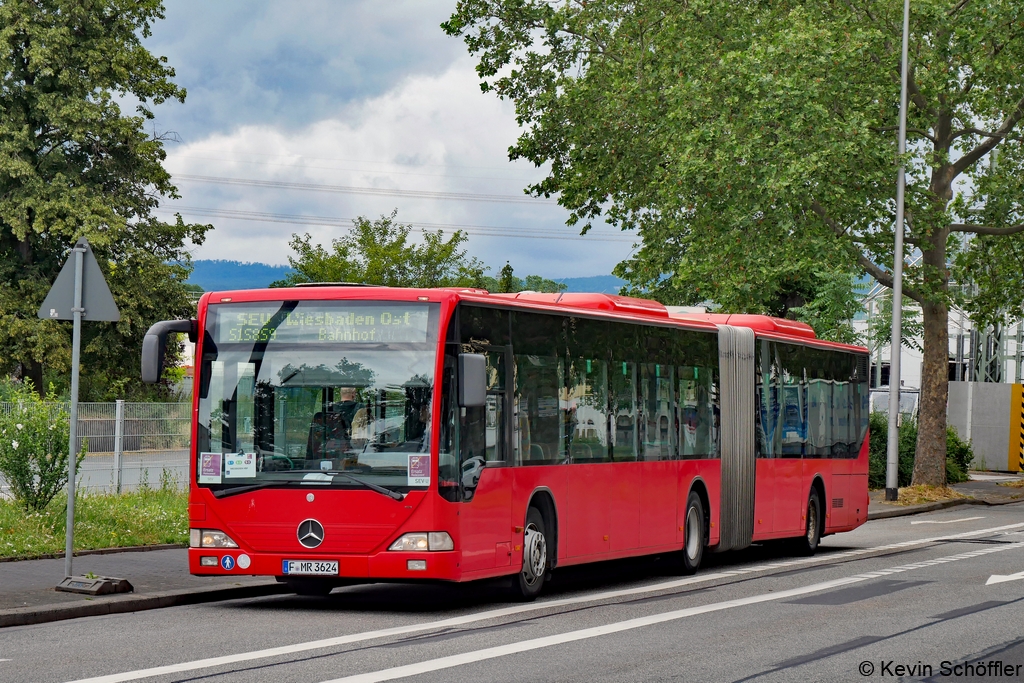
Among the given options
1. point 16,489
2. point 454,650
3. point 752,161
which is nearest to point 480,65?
point 752,161

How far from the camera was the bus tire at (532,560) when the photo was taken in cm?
1372

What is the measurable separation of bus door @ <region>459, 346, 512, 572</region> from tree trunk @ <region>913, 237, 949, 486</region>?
76.3ft

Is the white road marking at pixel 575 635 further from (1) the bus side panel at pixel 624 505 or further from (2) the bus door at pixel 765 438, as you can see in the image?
(2) the bus door at pixel 765 438

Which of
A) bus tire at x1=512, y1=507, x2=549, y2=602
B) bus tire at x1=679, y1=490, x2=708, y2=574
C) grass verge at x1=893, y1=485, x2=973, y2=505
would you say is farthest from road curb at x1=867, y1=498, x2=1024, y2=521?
bus tire at x1=512, y1=507, x2=549, y2=602

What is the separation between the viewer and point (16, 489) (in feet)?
55.9

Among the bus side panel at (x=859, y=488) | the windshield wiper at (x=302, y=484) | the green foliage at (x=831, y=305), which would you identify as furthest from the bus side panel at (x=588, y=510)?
the green foliage at (x=831, y=305)

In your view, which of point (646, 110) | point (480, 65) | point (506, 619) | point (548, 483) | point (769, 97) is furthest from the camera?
point (480, 65)

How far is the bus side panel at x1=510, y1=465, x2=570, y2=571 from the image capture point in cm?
1355

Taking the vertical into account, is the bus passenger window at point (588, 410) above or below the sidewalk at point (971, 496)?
above

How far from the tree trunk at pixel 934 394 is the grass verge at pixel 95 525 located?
20648 mm

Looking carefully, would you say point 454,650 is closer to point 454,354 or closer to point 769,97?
point 454,354

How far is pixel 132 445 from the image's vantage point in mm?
Answer: 20906

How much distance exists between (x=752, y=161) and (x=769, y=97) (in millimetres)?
1375

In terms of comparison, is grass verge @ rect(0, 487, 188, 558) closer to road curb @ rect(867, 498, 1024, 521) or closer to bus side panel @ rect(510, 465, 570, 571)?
bus side panel @ rect(510, 465, 570, 571)
